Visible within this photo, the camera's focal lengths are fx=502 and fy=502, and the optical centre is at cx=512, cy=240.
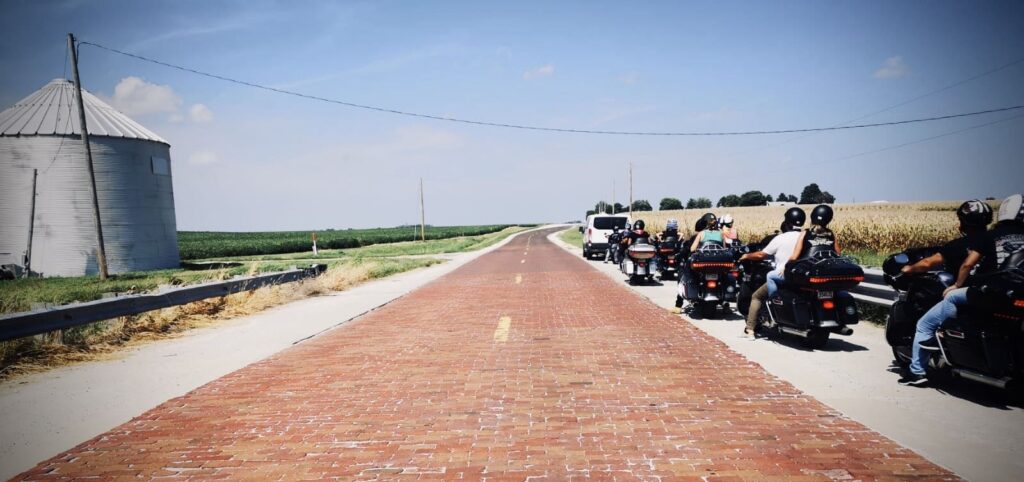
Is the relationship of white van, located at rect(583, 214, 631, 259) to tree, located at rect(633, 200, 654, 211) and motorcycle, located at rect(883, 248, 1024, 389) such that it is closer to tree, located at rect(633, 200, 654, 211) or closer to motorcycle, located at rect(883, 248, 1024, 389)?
motorcycle, located at rect(883, 248, 1024, 389)

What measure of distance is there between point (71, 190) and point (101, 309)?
27.3m

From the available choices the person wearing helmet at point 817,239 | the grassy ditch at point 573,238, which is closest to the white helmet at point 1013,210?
the person wearing helmet at point 817,239

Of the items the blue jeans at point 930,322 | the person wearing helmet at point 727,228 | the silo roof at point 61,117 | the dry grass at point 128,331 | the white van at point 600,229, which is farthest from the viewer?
the silo roof at point 61,117

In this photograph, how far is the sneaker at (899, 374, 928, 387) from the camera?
16.6 feet

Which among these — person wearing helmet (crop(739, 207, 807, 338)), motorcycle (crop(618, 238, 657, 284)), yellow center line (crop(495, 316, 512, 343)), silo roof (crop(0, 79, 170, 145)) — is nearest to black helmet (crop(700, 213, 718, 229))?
person wearing helmet (crop(739, 207, 807, 338))

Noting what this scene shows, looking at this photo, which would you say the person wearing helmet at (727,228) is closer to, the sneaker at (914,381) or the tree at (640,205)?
the sneaker at (914,381)

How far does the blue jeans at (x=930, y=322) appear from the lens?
15.0 feet

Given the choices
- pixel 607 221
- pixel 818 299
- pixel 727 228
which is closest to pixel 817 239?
pixel 818 299

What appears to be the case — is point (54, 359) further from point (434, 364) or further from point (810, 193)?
point (810, 193)

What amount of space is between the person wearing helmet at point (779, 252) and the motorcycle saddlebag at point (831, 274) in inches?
18.4

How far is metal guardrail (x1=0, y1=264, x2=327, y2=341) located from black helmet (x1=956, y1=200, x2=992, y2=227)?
10.3 m

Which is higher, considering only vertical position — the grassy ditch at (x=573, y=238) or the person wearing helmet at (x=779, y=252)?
the person wearing helmet at (x=779, y=252)

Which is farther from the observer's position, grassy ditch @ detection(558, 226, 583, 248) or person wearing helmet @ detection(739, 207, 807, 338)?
grassy ditch @ detection(558, 226, 583, 248)

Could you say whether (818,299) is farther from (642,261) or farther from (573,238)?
(573,238)
